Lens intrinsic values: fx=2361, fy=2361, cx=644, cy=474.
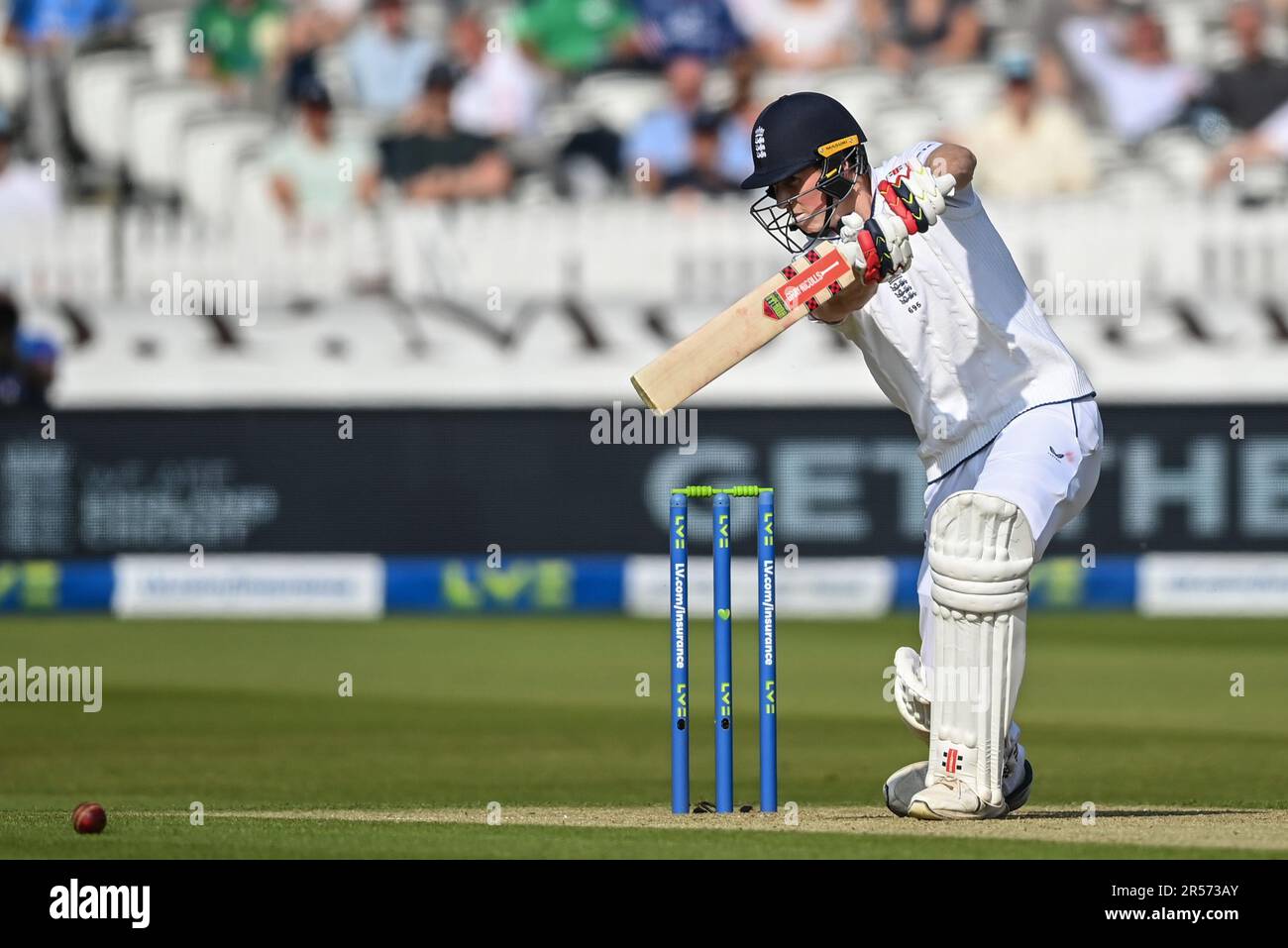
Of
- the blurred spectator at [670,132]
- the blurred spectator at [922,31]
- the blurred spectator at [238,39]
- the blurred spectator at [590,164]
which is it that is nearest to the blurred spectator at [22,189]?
the blurred spectator at [238,39]

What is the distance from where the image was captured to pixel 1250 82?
47.2 feet

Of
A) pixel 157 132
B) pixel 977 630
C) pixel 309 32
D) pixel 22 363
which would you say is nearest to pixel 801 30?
pixel 309 32

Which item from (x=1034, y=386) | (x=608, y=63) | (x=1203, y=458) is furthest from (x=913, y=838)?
(x=608, y=63)

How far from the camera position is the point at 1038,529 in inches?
209

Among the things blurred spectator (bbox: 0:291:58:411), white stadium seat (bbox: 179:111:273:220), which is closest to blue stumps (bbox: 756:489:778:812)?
blurred spectator (bbox: 0:291:58:411)

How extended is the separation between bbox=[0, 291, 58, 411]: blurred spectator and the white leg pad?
853cm

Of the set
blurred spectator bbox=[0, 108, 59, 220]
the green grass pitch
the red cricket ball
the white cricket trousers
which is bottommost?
the green grass pitch

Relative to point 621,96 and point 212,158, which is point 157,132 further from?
point 621,96

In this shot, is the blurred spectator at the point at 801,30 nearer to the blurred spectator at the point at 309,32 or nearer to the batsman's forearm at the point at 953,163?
the blurred spectator at the point at 309,32

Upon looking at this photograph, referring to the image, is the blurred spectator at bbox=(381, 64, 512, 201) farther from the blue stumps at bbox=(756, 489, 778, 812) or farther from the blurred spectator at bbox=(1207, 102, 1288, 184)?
the blue stumps at bbox=(756, 489, 778, 812)

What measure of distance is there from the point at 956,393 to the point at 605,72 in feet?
32.1

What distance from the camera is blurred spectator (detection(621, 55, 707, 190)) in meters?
14.3

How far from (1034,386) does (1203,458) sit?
7.40 metres
